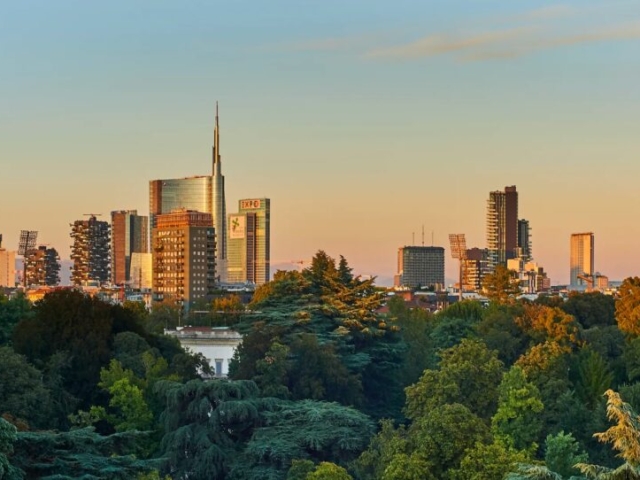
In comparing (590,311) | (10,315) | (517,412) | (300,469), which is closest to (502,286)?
(590,311)

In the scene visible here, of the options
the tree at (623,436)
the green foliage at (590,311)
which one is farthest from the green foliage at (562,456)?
the green foliage at (590,311)

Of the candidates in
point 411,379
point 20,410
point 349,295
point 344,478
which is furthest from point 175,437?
point 349,295

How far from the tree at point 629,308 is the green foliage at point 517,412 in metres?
21.8

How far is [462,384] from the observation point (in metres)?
54.0

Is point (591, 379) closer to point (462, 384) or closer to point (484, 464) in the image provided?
point (462, 384)

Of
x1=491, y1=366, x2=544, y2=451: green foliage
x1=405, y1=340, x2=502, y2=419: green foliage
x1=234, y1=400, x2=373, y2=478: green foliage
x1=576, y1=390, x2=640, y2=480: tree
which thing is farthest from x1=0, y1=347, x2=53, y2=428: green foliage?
x1=576, y1=390, x2=640, y2=480: tree

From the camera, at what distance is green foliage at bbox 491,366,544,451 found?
50.2m

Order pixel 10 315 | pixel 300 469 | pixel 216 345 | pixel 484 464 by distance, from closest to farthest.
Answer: pixel 484 464 → pixel 300 469 → pixel 10 315 → pixel 216 345

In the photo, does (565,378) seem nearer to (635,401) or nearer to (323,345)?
(635,401)

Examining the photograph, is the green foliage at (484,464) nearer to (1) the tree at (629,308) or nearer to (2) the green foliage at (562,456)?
(2) the green foliage at (562,456)

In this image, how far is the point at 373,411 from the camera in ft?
216

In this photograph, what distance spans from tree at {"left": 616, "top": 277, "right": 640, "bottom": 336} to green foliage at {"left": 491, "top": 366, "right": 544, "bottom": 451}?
21.8 m

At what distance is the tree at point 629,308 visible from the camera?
7281 cm

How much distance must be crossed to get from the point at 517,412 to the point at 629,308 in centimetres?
2620
